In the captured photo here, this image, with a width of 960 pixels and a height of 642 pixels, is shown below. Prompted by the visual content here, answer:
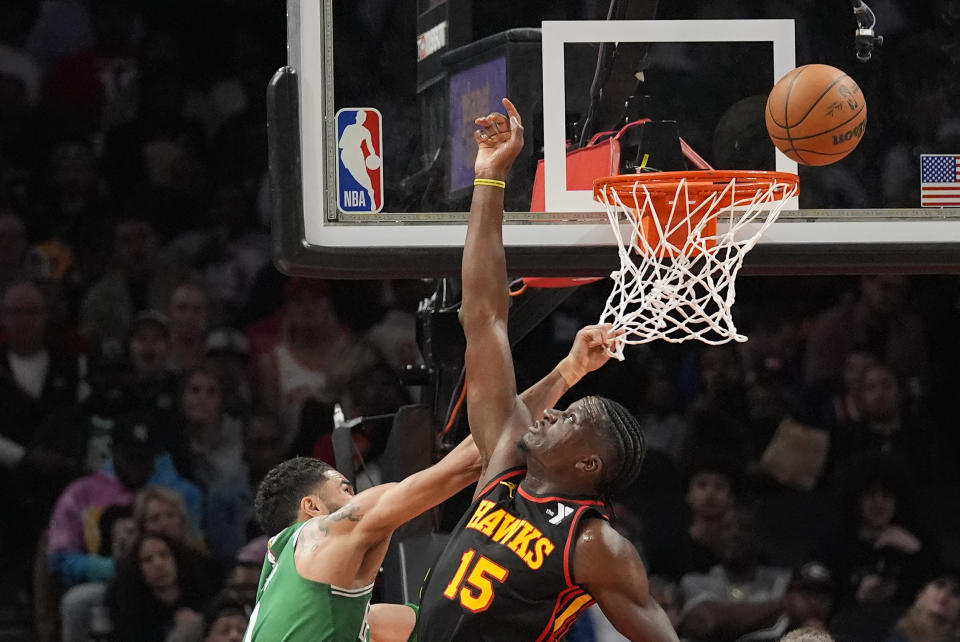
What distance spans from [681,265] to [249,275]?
11.7ft

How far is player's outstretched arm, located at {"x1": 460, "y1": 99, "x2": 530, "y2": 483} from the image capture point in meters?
3.10

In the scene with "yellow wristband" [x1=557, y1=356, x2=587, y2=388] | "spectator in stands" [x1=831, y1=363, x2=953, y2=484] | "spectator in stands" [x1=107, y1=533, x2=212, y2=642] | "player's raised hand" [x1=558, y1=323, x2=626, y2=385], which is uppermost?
"player's raised hand" [x1=558, y1=323, x2=626, y2=385]

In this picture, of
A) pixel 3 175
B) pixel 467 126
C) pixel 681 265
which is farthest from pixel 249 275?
pixel 681 265

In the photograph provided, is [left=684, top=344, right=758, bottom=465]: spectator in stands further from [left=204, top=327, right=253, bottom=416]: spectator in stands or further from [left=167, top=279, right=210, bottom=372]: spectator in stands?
[left=167, top=279, right=210, bottom=372]: spectator in stands

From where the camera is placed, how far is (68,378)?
6242mm

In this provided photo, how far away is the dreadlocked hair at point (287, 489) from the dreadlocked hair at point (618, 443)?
83cm

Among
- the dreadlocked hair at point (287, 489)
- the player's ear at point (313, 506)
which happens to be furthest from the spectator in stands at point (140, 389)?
the player's ear at point (313, 506)

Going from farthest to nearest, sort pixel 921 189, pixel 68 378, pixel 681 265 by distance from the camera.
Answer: pixel 68 378, pixel 921 189, pixel 681 265

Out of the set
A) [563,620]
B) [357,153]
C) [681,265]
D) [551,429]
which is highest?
[357,153]

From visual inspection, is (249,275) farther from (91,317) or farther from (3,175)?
(3,175)

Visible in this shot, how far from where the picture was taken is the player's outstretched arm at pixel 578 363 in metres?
3.22

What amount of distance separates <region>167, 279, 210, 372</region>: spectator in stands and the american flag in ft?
12.5

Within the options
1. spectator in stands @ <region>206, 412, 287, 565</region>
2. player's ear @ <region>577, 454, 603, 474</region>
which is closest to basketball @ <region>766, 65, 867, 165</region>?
player's ear @ <region>577, 454, 603, 474</region>

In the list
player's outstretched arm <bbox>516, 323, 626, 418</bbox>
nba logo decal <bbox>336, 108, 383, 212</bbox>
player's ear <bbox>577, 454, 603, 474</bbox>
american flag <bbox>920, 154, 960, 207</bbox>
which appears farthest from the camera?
american flag <bbox>920, 154, 960, 207</bbox>
